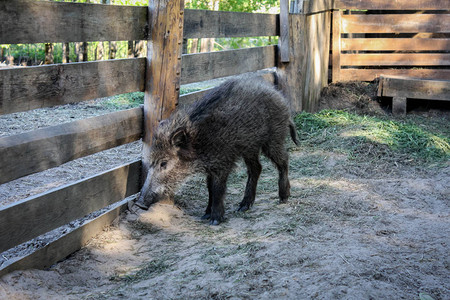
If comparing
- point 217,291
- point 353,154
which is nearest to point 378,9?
point 353,154

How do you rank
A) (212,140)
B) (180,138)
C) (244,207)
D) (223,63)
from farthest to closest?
(223,63)
(244,207)
(212,140)
(180,138)

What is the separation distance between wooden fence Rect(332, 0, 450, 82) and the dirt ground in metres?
A: 4.04

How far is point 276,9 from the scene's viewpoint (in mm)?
23938

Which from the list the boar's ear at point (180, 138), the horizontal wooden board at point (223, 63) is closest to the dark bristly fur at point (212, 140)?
the boar's ear at point (180, 138)

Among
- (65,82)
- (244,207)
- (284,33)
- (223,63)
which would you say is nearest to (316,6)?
(284,33)

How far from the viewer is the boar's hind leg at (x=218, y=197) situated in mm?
4664

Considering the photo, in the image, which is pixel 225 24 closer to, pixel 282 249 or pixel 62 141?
pixel 62 141

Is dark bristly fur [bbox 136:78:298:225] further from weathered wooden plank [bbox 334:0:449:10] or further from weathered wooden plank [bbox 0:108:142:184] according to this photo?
weathered wooden plank [bbox 334:0:449:10]

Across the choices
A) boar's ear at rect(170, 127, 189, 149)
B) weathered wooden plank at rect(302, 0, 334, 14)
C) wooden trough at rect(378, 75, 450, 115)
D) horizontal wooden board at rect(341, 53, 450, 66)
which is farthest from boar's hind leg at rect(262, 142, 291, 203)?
horizontal wooden board at rect(341, 53, 450, 66)

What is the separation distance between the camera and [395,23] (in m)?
9.30

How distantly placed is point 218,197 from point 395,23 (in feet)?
20.2

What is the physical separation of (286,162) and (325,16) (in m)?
4.61

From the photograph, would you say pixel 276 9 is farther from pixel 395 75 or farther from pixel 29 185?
pixel 29 185

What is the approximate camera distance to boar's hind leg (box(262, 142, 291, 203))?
16.7 ft
